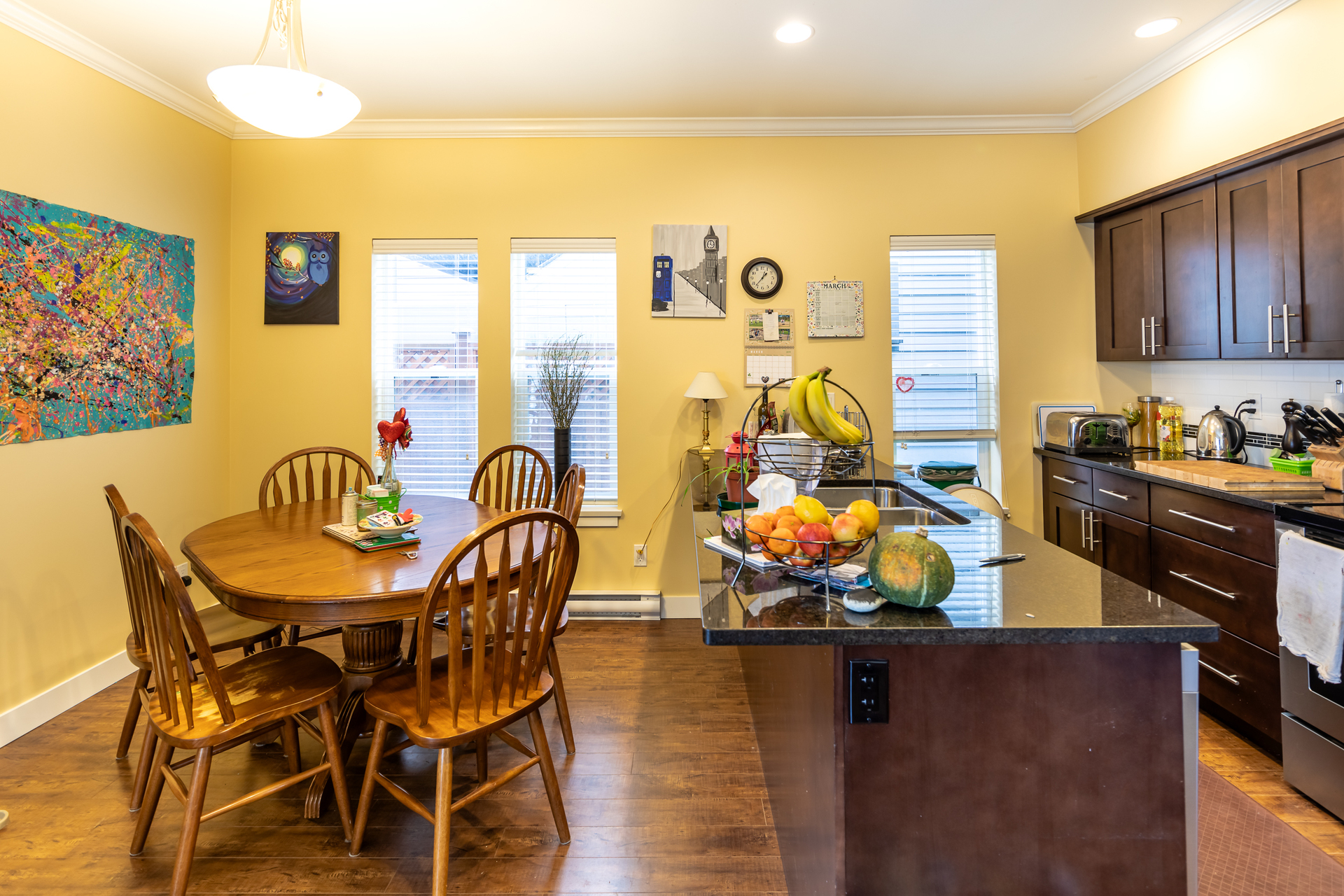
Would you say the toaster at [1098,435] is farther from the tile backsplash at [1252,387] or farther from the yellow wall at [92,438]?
the yellow wall at [92,438]

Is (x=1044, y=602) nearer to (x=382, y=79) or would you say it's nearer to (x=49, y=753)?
(x=49, y=753)

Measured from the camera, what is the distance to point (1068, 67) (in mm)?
3254

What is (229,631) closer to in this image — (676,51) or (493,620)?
(493,620)

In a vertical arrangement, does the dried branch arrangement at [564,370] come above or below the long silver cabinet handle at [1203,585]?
above

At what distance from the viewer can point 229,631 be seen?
2.31 meters

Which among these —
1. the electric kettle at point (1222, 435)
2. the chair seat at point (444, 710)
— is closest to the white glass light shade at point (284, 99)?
the chair seat at point (444, 710)

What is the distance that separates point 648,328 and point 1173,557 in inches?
104

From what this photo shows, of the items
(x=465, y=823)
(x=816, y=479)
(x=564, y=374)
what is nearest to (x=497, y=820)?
(x=465, y=823)

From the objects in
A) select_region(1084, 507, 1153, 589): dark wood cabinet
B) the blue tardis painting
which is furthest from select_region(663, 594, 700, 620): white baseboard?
select_region(1084, 507, 1153, 589): dark wood cabinet

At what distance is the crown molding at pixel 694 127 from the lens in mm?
3803

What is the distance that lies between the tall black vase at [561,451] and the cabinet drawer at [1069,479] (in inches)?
102

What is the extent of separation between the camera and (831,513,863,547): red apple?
134 cm

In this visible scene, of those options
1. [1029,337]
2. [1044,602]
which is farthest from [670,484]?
[1044,602]

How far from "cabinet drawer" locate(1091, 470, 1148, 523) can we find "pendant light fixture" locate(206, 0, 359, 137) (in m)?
3.28
